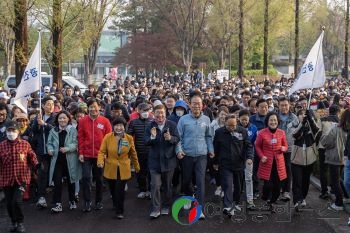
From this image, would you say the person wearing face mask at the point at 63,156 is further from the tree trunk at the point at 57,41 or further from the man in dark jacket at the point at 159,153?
the tree trunk at the point at 57,41

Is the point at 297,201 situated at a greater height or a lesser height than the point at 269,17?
lesser

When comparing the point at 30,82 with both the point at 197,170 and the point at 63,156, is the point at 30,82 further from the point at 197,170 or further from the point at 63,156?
the point at 197,170

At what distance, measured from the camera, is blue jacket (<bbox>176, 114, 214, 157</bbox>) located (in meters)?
8.01

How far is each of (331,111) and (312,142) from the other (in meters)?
1.14

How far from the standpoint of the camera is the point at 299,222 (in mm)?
7680

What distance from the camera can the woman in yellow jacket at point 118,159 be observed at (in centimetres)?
793

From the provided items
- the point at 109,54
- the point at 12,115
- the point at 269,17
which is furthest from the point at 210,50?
the point at 109,54

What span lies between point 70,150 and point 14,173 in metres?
1.26

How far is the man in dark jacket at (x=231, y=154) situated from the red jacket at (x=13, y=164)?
2977 mm

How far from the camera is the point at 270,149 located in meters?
8.07

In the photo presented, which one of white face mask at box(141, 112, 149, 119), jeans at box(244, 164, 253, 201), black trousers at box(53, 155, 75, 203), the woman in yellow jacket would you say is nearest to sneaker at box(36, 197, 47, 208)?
black trousers at box(53, 155, 75, 203)

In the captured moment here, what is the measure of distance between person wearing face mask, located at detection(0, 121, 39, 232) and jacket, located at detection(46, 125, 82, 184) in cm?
101

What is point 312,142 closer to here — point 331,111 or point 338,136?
point 338,136

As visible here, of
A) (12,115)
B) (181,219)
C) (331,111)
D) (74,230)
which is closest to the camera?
(74,230)
